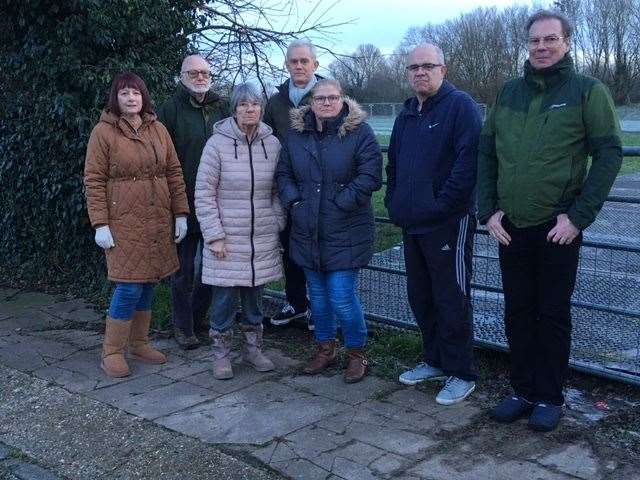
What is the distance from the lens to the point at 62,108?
6777mm

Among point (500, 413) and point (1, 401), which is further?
point (1, 401)

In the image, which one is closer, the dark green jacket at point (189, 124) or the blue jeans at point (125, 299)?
the blue jeans at point (125, 299)

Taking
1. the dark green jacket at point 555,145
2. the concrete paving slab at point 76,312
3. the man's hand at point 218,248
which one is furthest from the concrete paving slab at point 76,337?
the dark green jacket at point 555,145

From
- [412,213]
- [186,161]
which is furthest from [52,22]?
[412,213]

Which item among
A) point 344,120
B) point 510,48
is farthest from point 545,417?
point 510,48

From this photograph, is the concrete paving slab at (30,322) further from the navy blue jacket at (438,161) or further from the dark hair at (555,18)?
the dark hair at (555,18)

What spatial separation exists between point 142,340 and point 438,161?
242 cm

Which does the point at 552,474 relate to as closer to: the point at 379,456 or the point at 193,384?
→ the point at 379,456

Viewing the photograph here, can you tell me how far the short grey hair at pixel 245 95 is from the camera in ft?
15.0

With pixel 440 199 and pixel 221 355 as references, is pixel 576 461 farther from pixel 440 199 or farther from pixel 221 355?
pixel 221 355

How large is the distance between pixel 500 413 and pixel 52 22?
5.24 m

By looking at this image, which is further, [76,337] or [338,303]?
[76,337]

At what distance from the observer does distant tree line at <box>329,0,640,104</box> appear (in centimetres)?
3441

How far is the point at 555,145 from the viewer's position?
357 cm
